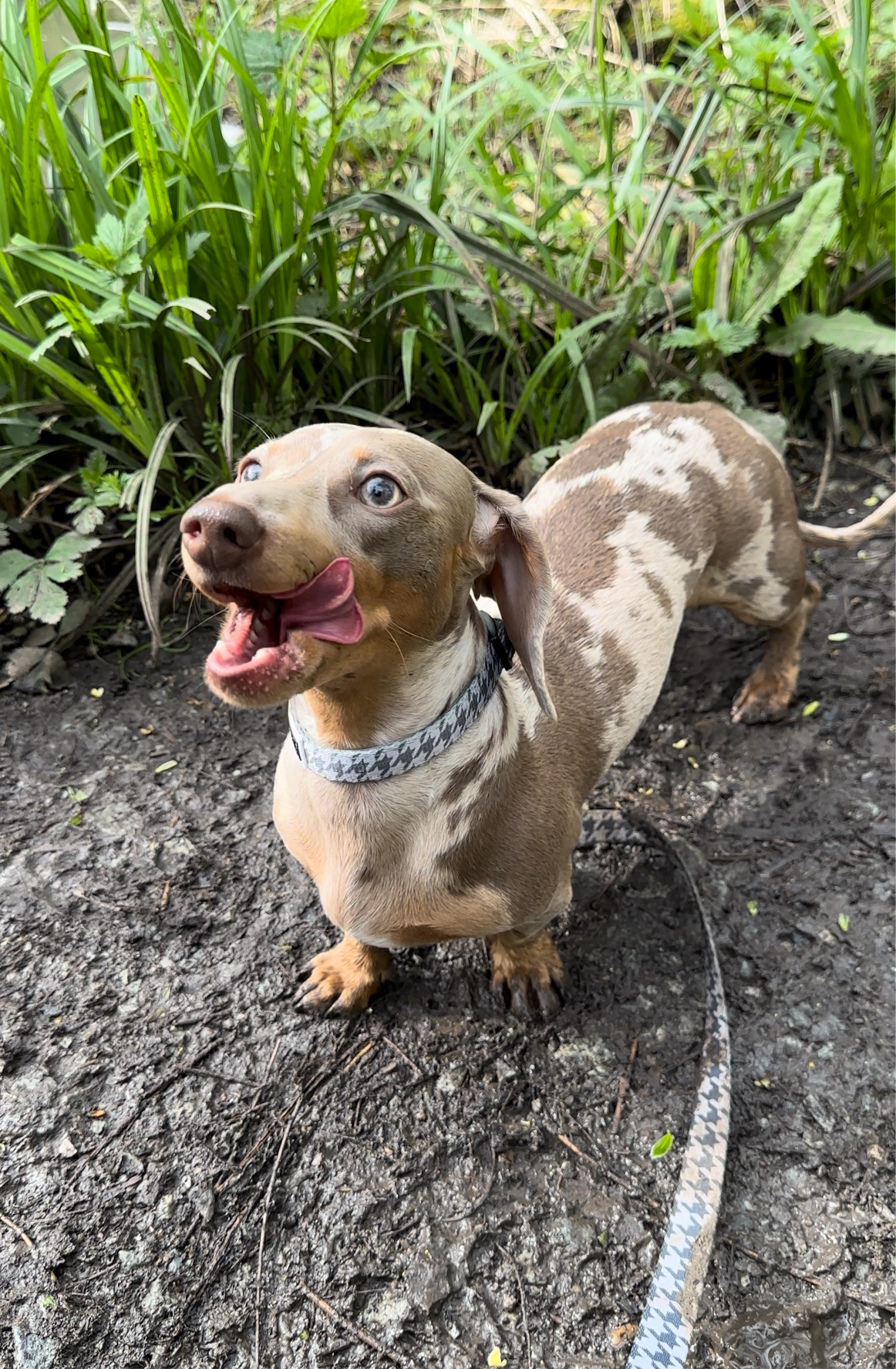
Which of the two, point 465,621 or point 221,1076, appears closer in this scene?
point 465,621

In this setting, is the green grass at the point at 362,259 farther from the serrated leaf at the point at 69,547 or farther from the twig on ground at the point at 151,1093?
the twig on ground at the point at 151,1093

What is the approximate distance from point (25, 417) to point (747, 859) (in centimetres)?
238

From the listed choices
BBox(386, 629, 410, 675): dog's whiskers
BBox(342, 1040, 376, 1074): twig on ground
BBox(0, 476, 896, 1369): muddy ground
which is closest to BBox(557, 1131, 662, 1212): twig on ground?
BBox(0, 476, 896, 1369): muddy ground

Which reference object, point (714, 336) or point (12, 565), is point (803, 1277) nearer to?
point (12, 565)

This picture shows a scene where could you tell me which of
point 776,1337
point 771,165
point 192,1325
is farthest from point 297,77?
point 776,1337

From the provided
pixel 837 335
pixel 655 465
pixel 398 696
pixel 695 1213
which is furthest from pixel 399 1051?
pixel 837 335

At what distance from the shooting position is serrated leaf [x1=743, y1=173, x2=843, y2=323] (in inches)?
120

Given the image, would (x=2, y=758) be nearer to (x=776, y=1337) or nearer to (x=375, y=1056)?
(x=375, y=1056)

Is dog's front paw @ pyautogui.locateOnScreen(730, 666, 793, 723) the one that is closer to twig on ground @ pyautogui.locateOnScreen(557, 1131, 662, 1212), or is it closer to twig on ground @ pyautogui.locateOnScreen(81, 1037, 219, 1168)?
twig on ground @ pyautogui.locateOnScreen(557, 1131, 662, 1212)

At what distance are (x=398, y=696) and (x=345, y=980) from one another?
2.98ft

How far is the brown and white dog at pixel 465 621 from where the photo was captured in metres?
1.21

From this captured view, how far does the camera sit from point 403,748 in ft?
4.98

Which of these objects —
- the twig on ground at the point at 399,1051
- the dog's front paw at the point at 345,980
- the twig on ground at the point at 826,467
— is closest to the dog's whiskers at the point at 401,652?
the dog's front paw at the point at 345,980

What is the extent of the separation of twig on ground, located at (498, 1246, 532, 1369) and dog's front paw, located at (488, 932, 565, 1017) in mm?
484
